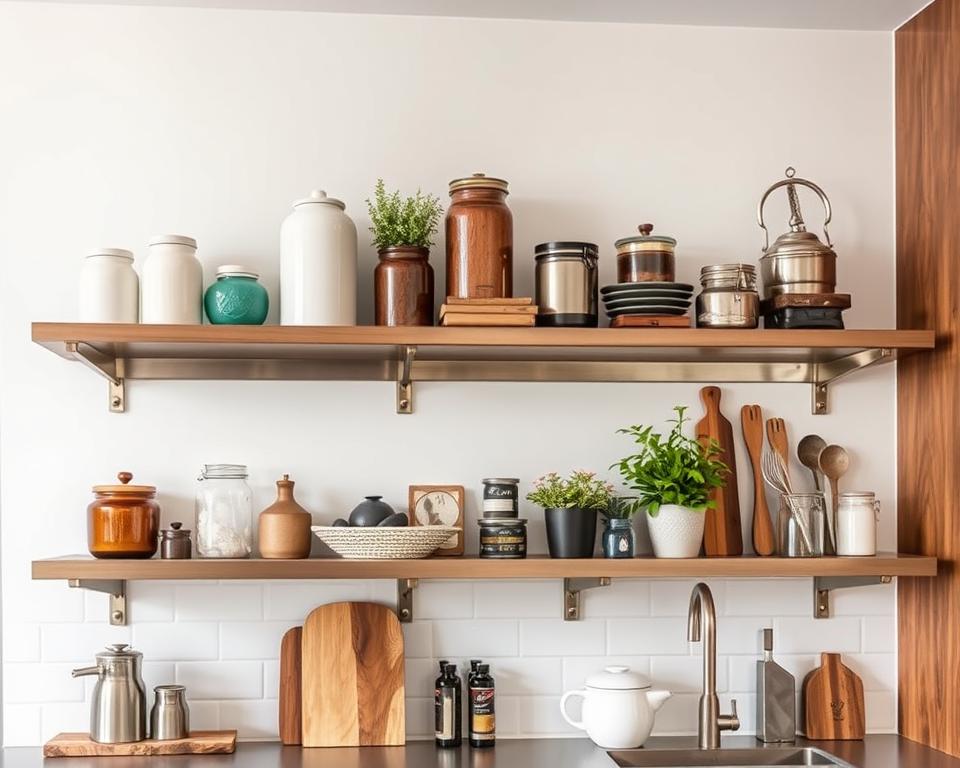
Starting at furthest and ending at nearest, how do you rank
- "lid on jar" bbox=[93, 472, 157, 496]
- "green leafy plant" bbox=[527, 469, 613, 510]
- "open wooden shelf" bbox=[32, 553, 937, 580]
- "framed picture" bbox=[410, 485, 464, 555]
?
"framed picture" bbox=[410, 485, 464, 555] → "green leafy plant" bbox=[527, 469, 613, 510] → "lid on jar" bbox=[93, 472, 157, 496] → "open wooden shelf" bbox=[32, 553, 937, 580]

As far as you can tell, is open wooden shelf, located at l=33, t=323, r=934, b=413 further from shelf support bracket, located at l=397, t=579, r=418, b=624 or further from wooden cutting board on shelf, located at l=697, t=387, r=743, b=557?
shelf support bracket, located at l=397, t=579, r=418, b=624

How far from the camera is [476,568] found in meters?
2.45

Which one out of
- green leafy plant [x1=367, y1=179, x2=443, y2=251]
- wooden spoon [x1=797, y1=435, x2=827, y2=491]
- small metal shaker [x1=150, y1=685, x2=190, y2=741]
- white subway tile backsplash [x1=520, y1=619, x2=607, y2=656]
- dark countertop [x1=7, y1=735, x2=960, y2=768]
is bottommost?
dark countertop [x1=7, y1=735, x2=960, y2=768]

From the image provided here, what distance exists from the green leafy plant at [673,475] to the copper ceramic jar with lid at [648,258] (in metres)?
0.34

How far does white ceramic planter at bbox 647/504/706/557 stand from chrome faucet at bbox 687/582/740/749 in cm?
9

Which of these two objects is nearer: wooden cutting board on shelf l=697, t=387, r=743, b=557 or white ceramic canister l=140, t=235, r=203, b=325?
white ceramic canister l=140, t=235, r=203, b=325

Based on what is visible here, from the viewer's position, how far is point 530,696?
2736 millimetres

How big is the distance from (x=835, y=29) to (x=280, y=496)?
67.4 inches

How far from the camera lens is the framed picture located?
8.90 ft

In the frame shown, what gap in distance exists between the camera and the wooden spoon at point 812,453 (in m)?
2.78

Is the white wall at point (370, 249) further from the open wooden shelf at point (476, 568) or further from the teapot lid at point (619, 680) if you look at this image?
the open wooden shelf at point (476, 568)

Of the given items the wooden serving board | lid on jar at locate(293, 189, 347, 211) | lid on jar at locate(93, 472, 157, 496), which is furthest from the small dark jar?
the wooden serving board

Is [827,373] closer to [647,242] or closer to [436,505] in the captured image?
[647,242]

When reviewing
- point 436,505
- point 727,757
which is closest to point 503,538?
point 436,505
